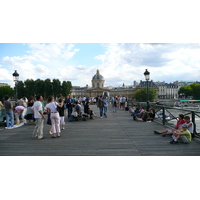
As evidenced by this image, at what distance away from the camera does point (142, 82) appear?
144 metres

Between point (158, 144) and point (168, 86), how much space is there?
156m

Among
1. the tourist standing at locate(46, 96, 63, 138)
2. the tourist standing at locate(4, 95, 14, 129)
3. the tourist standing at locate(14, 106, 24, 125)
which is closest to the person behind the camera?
the tourist standing at locate(46, 96, 63, 138)

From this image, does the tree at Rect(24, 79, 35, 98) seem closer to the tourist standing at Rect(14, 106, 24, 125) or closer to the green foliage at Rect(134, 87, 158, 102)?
the green foliage at Rect(134, 87, 158, 102)

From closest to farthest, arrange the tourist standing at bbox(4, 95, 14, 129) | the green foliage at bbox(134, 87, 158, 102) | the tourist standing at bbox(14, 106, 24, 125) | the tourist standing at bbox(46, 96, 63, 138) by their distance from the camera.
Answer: the tourist standing at bbox(46, 96, 63, 138)
the tourist standing at bbox(4, 95, 14, 129)
the tourist standing at bbox(14, 106, 24, 125)
the green foliage at bbox(134, 87, 158, 102)

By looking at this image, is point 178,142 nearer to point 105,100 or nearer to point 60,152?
point 60,152

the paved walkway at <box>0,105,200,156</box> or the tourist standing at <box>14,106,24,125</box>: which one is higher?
the tourist standing at <box>14,106,24,125</box>

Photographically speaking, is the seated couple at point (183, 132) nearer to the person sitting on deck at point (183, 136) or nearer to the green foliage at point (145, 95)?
the person sitting on deck at point (183, 136)

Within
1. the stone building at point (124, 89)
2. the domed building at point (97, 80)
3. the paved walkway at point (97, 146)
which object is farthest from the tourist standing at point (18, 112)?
the domed building at point (97, 80)

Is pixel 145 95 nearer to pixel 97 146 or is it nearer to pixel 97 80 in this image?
pixel 97 80

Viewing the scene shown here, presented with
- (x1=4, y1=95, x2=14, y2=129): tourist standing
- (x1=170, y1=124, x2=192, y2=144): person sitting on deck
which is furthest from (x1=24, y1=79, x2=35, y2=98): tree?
(x1=170, y1=124, x2=192, y2=144): person sitting on deck

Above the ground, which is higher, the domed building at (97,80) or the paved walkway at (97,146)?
the domed building at (97,80)

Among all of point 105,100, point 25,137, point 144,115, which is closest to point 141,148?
point 25,137

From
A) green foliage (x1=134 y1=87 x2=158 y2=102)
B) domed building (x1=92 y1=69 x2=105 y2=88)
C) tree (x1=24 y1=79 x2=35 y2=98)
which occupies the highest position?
domed building (x1=92 y1=69 x2=105 y2=88)

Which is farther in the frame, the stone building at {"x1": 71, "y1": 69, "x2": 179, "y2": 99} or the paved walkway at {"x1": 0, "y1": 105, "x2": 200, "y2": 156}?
the stone building at {"x1": 71, "y1": 69, "x2": 179, "y2": 99}
